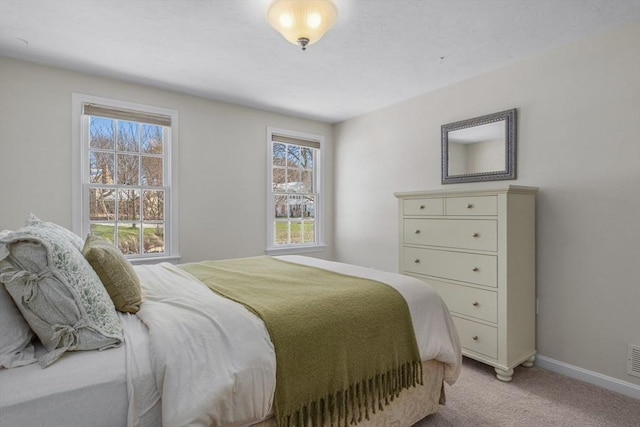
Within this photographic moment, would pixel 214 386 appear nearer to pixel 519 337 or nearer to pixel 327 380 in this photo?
pixel 327 380

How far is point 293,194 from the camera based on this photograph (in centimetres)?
441

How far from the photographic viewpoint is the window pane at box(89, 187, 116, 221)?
3090 millimetres

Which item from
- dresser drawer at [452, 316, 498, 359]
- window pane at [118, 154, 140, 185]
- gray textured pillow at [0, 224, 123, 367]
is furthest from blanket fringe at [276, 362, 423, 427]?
window pane at [118, 154, 140, 185]

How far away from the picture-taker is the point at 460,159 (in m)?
3.21

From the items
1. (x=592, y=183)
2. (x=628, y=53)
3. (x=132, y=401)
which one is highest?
(x=628, y=53)

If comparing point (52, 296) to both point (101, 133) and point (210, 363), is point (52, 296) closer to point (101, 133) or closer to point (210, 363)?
point (210, 363)

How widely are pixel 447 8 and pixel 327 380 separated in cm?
Answer: 222

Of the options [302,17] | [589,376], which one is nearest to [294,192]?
[302,17]

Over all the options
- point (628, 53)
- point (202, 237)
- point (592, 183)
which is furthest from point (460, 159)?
point (202, 237)

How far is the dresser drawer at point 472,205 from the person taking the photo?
2.39 meters

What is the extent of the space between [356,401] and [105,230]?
2877mm

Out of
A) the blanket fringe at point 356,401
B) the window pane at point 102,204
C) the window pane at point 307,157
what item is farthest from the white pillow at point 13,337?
the window pane at point 307,157

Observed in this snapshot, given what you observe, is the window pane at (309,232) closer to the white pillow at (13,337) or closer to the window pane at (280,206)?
the window pane at (280,206)

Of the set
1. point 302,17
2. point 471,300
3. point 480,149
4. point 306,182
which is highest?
point 302,17
